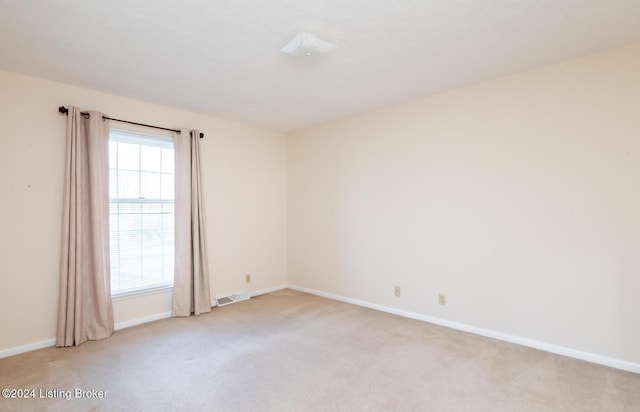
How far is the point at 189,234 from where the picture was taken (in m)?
3.85

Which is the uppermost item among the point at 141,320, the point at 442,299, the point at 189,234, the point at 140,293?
the point at 189,234

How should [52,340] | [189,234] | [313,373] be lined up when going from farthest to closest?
[189,234] → [52,340] → [313,373]

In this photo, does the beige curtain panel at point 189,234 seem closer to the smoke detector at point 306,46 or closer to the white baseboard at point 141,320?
the white baseboard at point 141,320

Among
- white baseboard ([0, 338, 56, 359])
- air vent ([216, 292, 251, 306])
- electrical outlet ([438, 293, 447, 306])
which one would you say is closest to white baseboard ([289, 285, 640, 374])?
electrical outlet ([438, 293, 447, 306])

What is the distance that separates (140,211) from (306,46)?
2678 millimetres

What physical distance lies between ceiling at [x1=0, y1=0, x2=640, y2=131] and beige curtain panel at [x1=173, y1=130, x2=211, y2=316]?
2.50 feet

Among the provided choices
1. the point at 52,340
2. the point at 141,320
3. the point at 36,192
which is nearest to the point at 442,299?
the point at 141,320

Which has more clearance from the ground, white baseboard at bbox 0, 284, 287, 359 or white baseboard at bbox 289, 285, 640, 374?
white baseboard at bbox 0, 284, 287, 359

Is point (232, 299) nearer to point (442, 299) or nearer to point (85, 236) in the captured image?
point (85, 236)

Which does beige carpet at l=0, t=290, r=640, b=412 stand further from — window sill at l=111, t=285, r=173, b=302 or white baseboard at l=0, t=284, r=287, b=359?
window sill at l=111, t=285, r=173, b=302

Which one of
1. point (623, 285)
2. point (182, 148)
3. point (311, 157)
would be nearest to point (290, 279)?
point (311, 157)

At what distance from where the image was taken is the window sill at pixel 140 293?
3.37 metres

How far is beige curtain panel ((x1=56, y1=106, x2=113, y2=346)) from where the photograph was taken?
2949mm

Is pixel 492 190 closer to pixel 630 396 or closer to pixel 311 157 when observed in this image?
pixel 630 396
